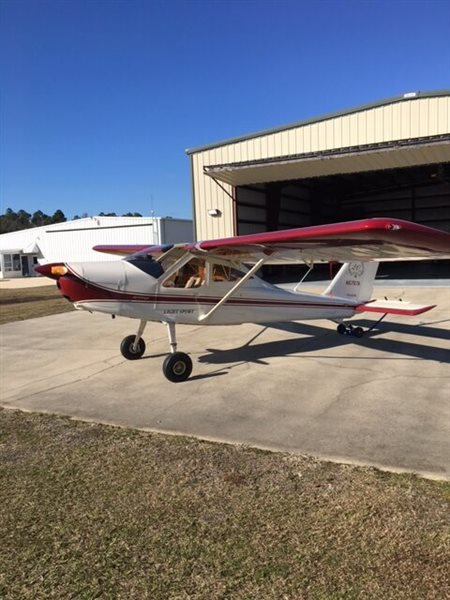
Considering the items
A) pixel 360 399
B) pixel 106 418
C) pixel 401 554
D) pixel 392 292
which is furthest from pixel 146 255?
pixel 392 292

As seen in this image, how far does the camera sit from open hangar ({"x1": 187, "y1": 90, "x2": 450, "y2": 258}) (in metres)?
17.2

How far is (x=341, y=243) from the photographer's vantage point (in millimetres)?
6301

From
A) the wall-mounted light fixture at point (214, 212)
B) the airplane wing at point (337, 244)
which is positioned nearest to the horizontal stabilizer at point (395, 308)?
the airplane wing at point (337, 244)

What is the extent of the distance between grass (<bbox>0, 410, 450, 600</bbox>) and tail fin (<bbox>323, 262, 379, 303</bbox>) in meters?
5.88

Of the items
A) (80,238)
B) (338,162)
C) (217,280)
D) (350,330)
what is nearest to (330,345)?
(350,330)

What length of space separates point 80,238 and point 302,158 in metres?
28.0

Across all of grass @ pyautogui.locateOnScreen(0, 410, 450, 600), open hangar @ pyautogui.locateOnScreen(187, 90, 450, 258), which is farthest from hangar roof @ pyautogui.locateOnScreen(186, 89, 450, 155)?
grass @ pyautogui.locateOnScreen(0, 410, 450, 600)

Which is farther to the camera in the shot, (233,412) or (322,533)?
(233,412)

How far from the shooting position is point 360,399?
590 centimetres

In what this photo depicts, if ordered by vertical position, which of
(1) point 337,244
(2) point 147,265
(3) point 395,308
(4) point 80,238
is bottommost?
(3) point 395,308

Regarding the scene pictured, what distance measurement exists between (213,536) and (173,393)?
3339 mm

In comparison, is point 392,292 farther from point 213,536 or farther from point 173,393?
point 213,536

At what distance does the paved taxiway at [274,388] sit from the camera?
4.70 m

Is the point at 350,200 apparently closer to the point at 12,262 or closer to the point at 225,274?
the point at 225,274
